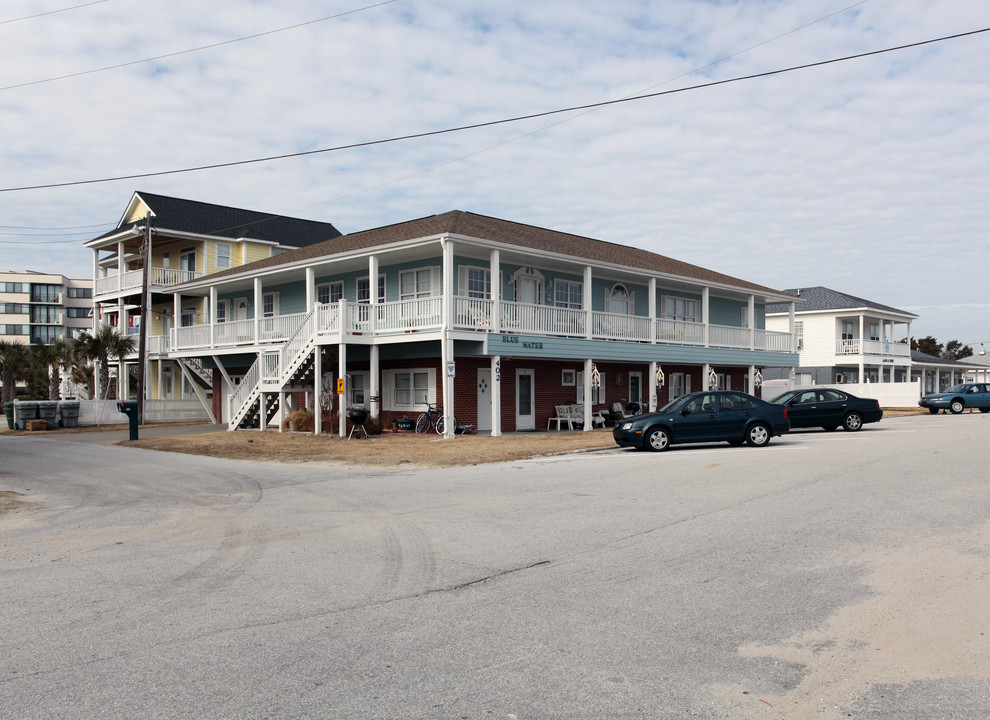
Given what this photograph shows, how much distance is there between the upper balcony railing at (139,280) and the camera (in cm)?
4097

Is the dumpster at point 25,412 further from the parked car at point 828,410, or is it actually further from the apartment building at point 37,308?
the apartment building at point 37,308

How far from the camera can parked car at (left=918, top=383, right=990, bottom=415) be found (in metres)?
41.3

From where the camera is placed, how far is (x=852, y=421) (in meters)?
26.9

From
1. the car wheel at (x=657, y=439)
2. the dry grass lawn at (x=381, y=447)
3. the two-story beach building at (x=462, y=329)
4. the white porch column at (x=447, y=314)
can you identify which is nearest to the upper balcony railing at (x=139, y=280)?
the two-story beach building at (x=462, y=329)

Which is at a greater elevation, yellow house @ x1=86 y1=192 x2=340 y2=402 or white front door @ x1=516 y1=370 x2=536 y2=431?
yellow house @ x1=86 y1=192 x2=340 y2=402

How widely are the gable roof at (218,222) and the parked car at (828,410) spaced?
3002 cm

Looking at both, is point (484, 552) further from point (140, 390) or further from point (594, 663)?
point (140, 390)

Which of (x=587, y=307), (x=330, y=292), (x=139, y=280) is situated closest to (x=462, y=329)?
(x=587, y=307)

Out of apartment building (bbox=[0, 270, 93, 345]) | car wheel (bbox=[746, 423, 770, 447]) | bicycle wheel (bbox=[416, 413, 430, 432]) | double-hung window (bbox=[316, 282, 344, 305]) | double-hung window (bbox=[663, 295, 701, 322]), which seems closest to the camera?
car wheel (bbox=[746, 423, 770, 447])

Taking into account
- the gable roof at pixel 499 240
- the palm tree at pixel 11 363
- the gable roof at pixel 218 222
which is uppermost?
the gable roof at pixel 218 222

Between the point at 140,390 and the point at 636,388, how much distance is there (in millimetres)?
21396

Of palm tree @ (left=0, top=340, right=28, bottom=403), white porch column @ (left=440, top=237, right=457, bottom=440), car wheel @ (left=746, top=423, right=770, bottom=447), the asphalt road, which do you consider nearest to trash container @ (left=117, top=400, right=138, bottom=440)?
white porch column @ (left=440, top=237, right=457, bottom=440)

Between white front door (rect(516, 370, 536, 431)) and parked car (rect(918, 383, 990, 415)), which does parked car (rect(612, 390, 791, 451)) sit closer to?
white front door (rect(516, 370, 536, 431))

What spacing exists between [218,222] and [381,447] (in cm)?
2749
